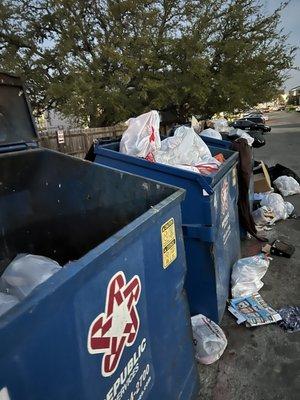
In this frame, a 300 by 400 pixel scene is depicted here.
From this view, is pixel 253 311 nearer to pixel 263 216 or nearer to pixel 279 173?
pixel 263 216

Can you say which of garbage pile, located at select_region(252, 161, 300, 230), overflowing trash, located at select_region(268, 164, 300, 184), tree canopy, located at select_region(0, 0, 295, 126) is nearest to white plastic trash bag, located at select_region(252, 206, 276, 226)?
garbage pile, located at select_region(252, 161, 300, 230)

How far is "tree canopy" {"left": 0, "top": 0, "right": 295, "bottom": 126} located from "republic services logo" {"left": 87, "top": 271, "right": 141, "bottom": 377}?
32.3 ft

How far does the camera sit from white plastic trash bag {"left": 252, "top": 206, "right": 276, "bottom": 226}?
532cm

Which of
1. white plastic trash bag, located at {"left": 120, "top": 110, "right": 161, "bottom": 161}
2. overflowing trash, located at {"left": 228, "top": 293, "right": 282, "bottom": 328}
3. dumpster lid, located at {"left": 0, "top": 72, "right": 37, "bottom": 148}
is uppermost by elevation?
dumpster lid, located at {"left": 0, "top": 72, "right": 37, "bottom": 148}

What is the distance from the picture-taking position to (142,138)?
3.21 m

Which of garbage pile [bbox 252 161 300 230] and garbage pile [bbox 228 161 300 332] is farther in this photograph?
garbage pile [bbox 252 161 300 230]

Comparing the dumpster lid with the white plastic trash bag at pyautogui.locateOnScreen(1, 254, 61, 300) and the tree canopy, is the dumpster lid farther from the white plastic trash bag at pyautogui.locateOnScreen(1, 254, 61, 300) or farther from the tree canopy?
the tree canopy

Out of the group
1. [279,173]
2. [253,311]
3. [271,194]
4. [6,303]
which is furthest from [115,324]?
[279,173]

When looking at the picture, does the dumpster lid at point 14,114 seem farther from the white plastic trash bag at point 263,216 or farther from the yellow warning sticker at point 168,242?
the white plastic trash bag at point 263,216

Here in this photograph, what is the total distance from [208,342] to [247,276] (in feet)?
3.21

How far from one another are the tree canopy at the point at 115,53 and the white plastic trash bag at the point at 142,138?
7.72 metres

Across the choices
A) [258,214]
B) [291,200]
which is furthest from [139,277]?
[291,200]

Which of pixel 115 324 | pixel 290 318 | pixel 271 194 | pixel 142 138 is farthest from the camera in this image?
pixel 271 194

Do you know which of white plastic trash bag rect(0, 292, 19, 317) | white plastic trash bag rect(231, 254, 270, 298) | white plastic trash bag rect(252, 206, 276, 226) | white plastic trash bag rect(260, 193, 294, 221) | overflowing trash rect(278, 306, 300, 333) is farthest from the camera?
white plastic trash bag rect(260, 193, 294, 221)
